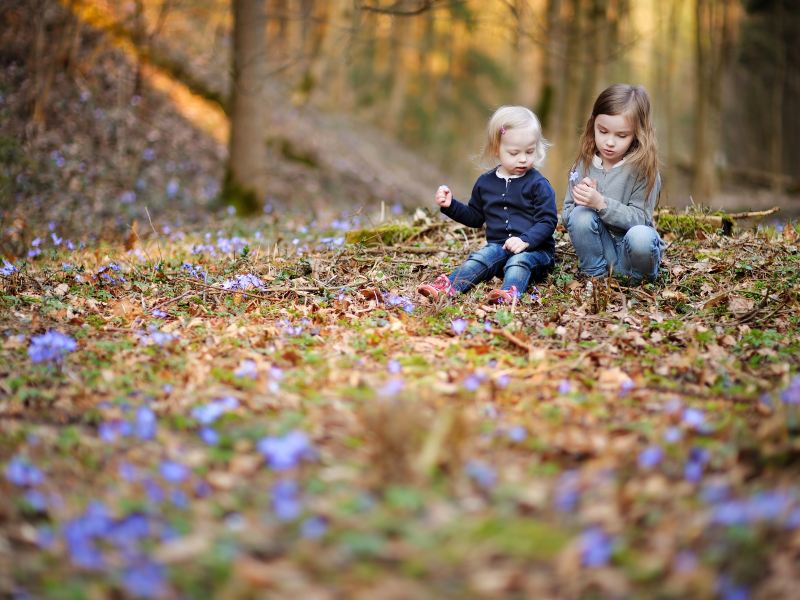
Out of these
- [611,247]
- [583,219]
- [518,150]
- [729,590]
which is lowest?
[729,590]

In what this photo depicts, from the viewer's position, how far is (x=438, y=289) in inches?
185

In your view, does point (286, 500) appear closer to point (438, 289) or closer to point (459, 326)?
point (459, 326)

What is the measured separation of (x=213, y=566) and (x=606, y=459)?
138 centimetres

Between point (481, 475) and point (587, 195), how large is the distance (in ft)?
9.57

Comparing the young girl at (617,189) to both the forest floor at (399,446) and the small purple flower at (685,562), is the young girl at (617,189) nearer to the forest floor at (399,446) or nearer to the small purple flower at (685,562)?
the forest floor at (399,446)

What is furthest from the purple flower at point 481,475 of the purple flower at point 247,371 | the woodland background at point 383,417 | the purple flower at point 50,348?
the purple flower at point 50,348

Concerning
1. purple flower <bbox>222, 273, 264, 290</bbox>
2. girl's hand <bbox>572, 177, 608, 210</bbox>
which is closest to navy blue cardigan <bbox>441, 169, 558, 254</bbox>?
girl's hand <bbox>572, 177, 608, 210</bbox>

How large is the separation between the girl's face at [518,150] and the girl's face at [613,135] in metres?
0.45

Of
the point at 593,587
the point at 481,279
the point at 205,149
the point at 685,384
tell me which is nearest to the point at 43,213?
the point at 205,149

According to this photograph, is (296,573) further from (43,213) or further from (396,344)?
(43,213)

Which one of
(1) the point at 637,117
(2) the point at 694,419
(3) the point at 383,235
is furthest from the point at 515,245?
(2) the point at 694,419

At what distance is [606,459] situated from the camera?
2.46 meters

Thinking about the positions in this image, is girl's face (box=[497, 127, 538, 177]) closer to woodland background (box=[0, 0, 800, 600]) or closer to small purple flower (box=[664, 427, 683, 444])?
woodland background (box=[0, 0, 800, 600])

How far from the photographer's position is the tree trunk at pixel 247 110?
31.2 feet
